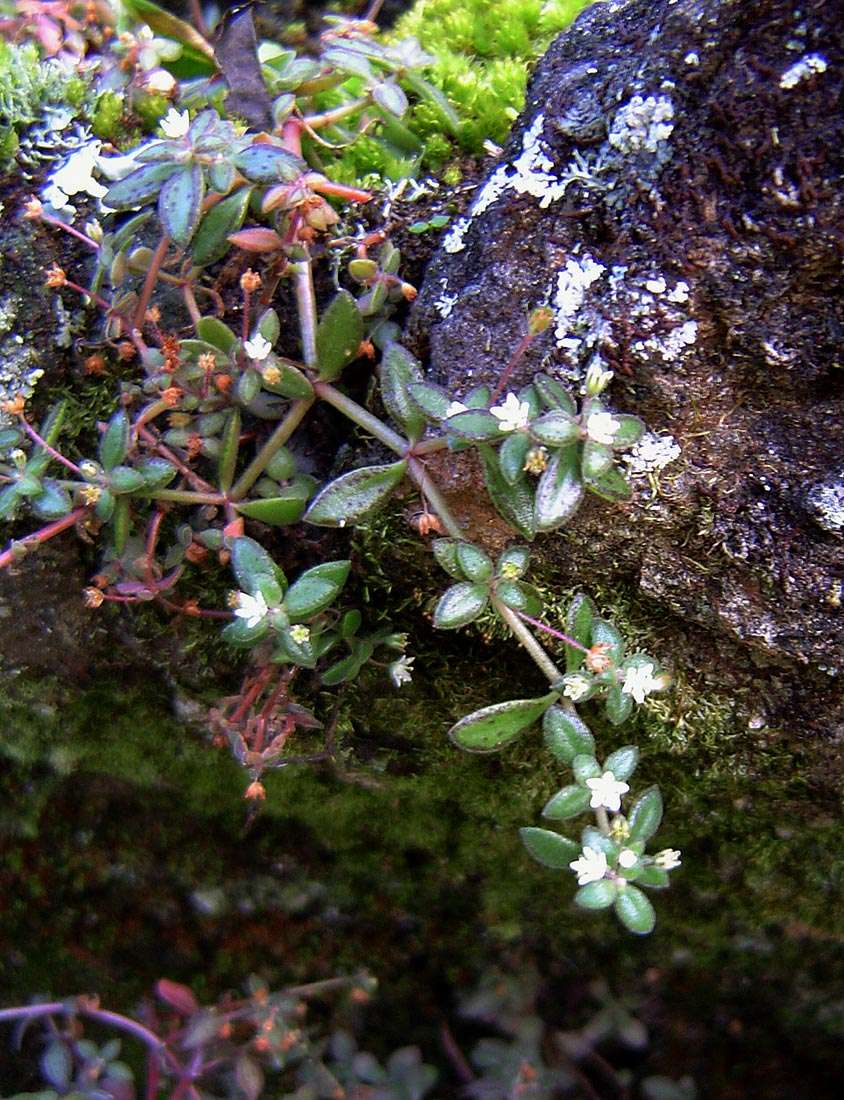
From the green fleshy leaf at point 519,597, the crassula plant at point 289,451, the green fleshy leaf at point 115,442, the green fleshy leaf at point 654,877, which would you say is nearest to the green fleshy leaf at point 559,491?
the crassula plant at point 289,451

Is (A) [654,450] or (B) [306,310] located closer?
(A) [654,450]

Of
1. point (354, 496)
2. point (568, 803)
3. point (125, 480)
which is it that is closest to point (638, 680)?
point (568, 803)

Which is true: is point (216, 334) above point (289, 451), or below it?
above

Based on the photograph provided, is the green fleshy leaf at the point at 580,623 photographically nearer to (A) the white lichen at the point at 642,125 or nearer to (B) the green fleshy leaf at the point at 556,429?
(B) the green fleshy leaf at the point at 556,429

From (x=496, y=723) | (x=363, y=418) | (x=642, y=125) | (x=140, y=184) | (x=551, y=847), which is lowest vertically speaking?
(x=551, y=847)

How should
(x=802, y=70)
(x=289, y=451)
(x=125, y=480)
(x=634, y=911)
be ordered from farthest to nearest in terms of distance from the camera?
1. (x=289, y=451)
2. (x=125, y=480)
3. (x=634, y=911)
4. (x=802, y=70)

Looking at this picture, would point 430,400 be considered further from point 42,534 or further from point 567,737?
point 42,534

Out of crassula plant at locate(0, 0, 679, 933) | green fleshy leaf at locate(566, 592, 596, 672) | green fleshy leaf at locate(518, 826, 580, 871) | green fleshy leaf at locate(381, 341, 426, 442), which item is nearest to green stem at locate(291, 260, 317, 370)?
crassula plant at locate(0, 0, 679, 933)

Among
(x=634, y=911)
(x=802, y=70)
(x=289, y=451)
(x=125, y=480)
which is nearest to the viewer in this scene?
(x=802, y=70)
